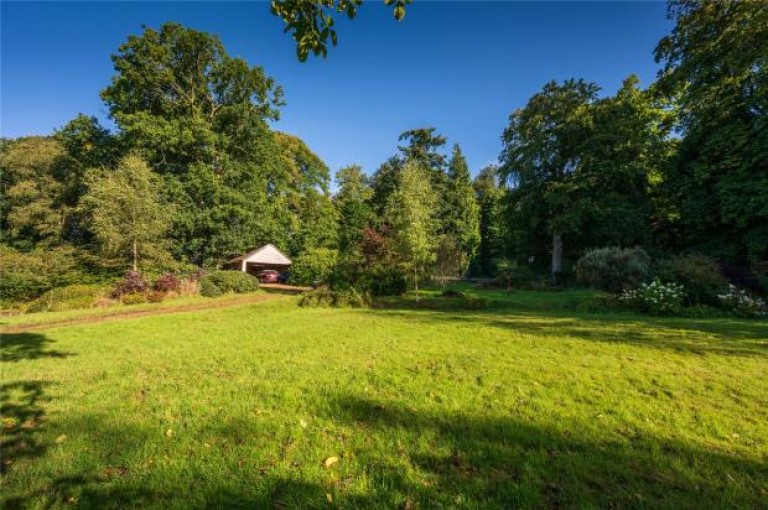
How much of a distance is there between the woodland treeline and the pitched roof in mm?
1043

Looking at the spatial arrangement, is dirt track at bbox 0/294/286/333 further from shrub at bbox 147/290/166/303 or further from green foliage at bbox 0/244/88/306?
green foliage at bbox 0/244/88/306

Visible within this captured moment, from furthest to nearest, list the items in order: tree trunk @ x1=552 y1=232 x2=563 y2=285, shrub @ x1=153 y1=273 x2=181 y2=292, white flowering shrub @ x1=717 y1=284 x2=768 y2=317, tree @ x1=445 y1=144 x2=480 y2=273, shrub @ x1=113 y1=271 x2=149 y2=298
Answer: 1. tree @ x1=445 y1=144 x2=480 y2=273
2. tree trunk @ x1=552 y1=232 x2=563 y2=285
3. shrub @ x1=153 y1=273 x2=181 y2=292
4. shrub @ x1=113 y1=271 x2=149 y2=298
5. white flowering shrub @ x1=717 y1=284 x2=768 y2=317

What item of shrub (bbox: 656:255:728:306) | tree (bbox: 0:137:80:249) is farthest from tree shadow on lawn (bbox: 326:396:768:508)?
tree (bbox: 0:137:80:249)

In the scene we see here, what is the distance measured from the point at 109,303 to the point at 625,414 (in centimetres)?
1973

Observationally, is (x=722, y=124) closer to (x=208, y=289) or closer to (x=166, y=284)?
(x=208, y=289)

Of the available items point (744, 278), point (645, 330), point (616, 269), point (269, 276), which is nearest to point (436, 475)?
point (645, 330)

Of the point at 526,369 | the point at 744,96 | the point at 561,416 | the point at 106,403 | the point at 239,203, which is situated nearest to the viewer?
the point at 561,416

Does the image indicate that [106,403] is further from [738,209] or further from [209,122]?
[209,122]

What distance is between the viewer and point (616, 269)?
15.1 meters

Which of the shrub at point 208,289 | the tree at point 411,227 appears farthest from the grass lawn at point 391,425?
the shrub at point 208,289

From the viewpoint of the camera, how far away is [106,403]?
412 cm

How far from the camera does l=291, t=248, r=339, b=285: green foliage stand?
25.2 meters

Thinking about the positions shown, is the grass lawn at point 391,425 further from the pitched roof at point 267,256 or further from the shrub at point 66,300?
the pitched roof at point 267,256

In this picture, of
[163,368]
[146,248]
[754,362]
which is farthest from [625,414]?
[146,248]
